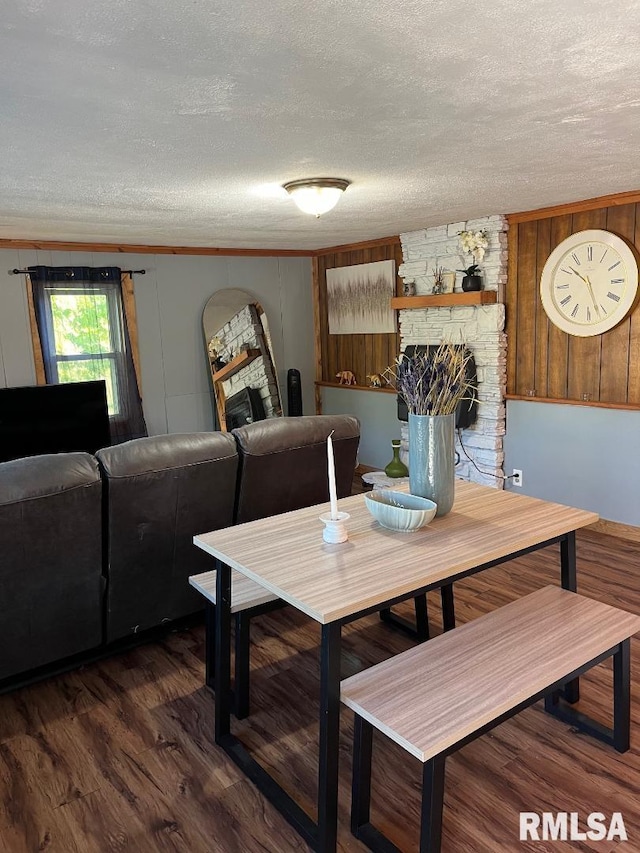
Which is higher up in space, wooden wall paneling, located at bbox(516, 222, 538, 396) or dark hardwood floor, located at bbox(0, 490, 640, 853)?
wooden wall paneling, located at bbox(516, 222, 538, 396)

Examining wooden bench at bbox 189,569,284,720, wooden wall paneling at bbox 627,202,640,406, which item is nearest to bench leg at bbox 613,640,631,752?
wooden bench at bbox 189,569,284,720

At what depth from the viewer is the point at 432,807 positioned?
4.99 ft

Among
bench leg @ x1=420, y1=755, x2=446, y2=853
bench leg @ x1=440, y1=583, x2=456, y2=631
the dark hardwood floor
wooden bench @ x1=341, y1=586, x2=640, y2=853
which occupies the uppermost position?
wooden bench @ x1=341, y1=586, x2=640, y2=853

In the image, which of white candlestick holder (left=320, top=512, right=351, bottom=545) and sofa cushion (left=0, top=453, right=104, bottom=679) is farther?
sofa cushion (left=0, top=453, right=104, bottom=679)

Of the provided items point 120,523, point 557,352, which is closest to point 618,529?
point 557,352

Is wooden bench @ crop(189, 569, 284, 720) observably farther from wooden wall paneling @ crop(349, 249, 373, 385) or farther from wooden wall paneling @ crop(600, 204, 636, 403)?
wooden wall paneling @ crop(349, 249, 373, 385)

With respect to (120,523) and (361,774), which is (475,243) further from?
(361,774)

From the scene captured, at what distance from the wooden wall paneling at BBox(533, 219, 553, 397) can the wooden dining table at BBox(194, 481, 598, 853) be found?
7.49ft

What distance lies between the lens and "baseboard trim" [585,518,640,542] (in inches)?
161

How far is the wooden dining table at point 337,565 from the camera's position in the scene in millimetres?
1642

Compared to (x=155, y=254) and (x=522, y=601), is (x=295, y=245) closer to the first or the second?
(x=155, y=254)

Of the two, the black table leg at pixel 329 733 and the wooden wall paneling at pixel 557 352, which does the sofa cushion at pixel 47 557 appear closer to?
the black table leg at pixel 329 733

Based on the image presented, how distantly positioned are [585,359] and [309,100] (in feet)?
9.82

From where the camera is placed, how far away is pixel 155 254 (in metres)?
5.68
